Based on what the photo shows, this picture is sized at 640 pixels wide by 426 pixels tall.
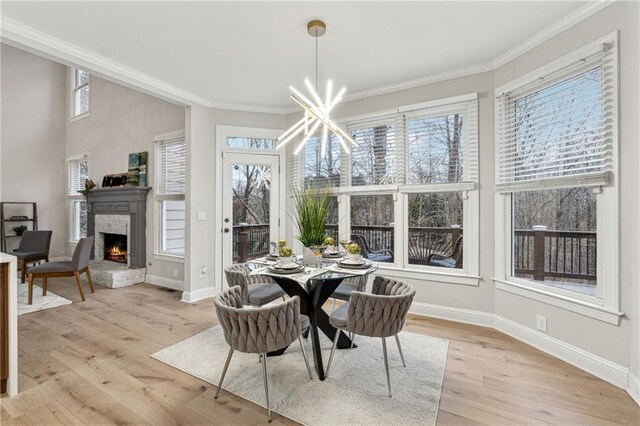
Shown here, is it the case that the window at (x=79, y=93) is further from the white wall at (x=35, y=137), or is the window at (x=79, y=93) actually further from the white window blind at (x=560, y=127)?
the white window blind at (x=560, y=127)

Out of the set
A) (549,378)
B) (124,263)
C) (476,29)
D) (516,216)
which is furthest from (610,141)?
(124,263)

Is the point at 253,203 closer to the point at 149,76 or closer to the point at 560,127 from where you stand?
the point at 149,76

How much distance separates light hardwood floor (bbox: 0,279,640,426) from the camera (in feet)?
5.89

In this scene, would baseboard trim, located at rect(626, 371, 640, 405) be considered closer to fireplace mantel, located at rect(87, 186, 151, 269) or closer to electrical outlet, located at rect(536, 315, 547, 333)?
electrical outlet, located at rect(536, 315, 547, 333)

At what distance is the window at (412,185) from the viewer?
3.30 metres

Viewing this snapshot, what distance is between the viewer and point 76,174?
21.4 feet

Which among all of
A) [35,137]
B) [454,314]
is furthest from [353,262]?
[35,137]

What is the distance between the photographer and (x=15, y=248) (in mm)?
6090

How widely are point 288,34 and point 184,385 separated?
2.90 metres

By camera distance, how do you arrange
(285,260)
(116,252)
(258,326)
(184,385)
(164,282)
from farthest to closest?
(116,252), (164,282), (285,260), (184,385), (258,326)

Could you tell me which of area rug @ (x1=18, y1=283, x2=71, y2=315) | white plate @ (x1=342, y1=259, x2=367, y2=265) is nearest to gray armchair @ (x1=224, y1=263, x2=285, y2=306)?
white plate @ (x1=342, y1=259, x2=367, y2=265)

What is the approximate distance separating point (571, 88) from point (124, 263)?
6.50 meters

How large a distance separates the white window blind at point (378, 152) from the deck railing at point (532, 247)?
65 centimetres

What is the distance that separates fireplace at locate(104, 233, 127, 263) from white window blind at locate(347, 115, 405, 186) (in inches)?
171
